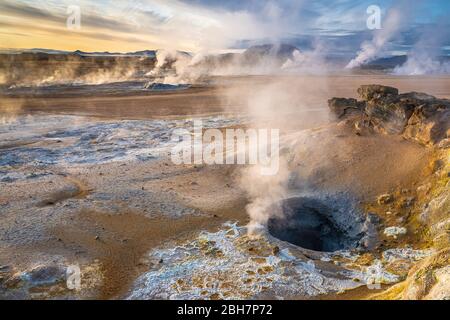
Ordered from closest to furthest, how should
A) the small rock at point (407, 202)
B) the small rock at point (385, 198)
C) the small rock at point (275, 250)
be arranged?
the small rock at point (275, 250), the small rock at point (407, 202), the small rock at point (385, 198)

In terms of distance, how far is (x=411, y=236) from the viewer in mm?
6566

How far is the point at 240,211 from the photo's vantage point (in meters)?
7.71

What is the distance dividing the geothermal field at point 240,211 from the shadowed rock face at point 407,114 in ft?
0.11

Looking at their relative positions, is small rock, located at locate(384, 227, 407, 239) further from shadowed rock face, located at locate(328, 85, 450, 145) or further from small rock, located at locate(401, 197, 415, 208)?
shadowed rock face, located at locate(328, 85, 450, 145)

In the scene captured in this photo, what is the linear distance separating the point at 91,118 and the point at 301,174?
1277 centimetres

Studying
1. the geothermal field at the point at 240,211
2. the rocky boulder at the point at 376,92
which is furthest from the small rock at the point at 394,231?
the rocky boulder at the point at 376,92

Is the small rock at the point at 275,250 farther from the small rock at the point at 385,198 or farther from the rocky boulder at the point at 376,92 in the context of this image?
the rocky boulder at the point at 376,92

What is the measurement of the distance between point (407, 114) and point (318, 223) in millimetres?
3343

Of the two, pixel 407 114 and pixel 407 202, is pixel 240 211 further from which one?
pixel 407 114

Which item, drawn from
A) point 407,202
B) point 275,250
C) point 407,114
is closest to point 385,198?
point 407,202

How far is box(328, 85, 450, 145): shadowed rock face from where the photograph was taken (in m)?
8.16

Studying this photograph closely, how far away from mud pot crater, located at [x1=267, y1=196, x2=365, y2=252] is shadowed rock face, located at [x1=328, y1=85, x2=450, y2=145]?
7.59 feet

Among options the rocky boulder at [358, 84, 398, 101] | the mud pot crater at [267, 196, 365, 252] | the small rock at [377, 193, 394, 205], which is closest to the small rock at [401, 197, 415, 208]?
the small rock at [377, 193, 394, 205]

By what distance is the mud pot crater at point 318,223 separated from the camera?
23.6 feet
